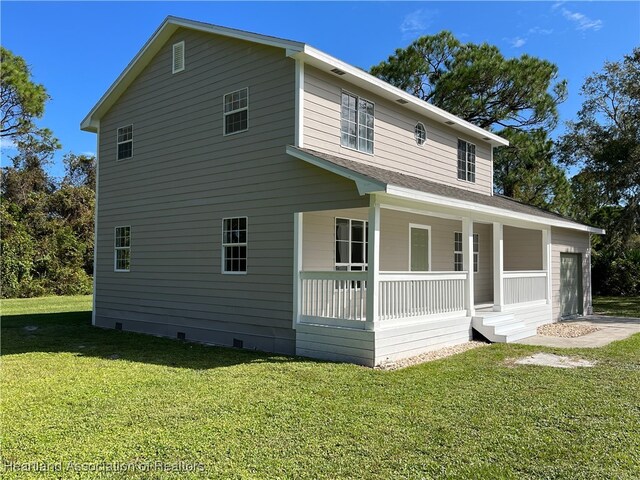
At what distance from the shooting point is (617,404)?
5711mm

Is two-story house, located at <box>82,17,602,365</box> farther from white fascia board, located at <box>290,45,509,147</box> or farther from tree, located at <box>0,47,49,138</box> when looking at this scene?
tree, located at <box>0,47,49,138</box>

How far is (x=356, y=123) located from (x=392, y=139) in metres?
1.37

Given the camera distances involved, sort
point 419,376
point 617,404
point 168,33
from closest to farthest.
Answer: point 617,404
point 419,376
point 168,33

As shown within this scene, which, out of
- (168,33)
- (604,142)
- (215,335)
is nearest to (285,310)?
(215,335)

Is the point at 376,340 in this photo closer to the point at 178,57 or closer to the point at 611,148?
the point at 178,57

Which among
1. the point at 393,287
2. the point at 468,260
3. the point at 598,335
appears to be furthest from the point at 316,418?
the point at 598,335

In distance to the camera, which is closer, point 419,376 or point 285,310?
point 419,376

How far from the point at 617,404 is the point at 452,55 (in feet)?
70.0

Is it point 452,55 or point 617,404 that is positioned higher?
point 452,55

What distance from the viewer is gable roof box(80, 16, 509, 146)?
30.3 feet

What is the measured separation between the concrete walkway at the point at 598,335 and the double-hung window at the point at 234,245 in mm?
6138

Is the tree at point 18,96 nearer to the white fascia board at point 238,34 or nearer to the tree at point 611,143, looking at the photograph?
the white fascia board at point 238,34

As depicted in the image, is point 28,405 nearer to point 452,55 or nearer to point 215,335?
point 215,335

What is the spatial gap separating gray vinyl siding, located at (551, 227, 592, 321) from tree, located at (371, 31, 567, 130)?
9.16 meters
